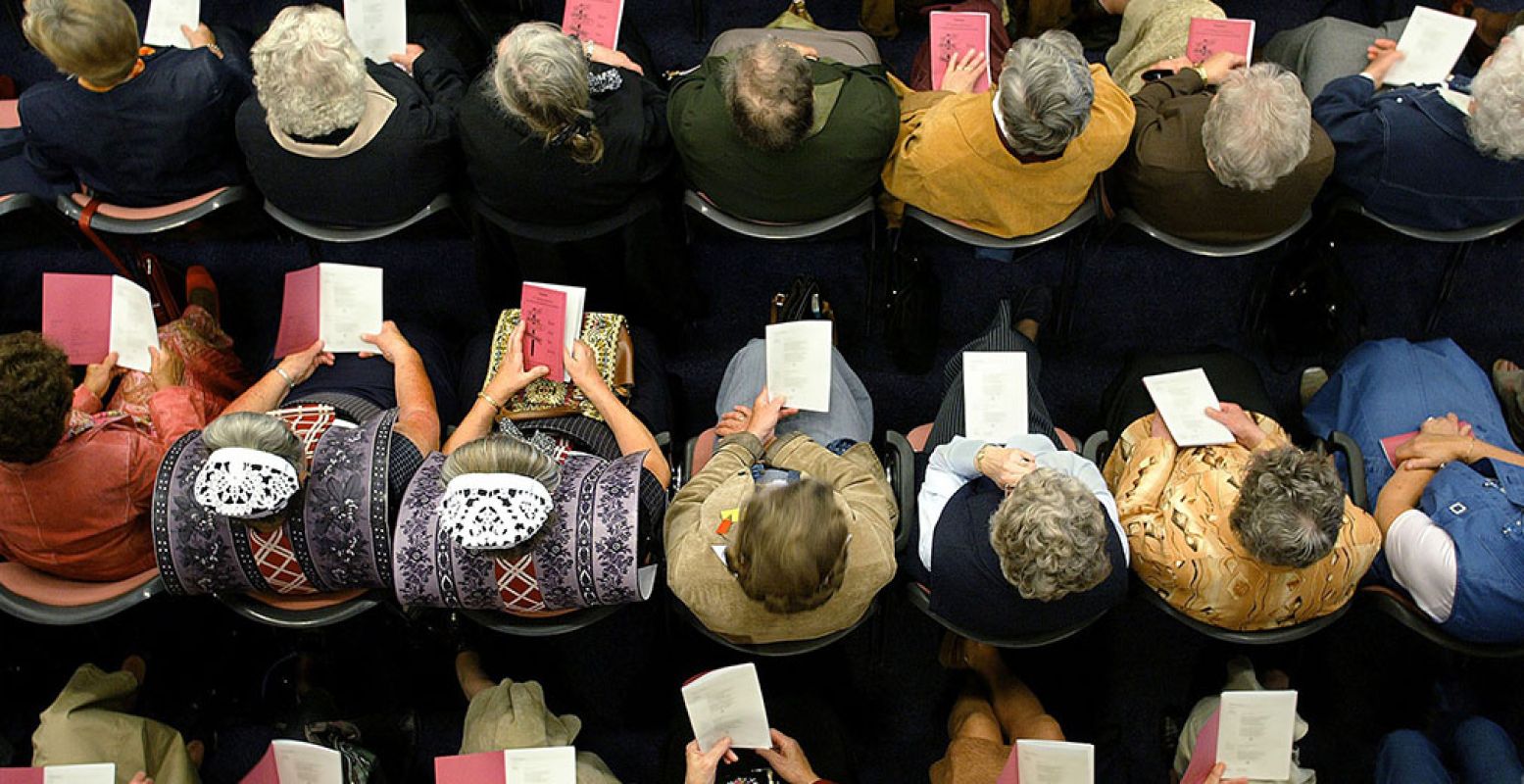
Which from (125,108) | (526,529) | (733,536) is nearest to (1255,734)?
(733,536)

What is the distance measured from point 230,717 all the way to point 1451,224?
160 inches

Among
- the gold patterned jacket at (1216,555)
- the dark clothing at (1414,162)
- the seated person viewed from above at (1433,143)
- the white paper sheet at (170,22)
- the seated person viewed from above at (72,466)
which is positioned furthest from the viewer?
the white paper sheet at (170,22)

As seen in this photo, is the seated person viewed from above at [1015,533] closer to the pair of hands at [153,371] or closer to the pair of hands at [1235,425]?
the pair of hands at [1235,425]

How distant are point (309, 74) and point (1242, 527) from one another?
258 centimetres

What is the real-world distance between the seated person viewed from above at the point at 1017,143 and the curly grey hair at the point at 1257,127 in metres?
0.23

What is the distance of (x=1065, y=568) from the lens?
2.33 m

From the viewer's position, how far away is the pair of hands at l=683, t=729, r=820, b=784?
2.62 m

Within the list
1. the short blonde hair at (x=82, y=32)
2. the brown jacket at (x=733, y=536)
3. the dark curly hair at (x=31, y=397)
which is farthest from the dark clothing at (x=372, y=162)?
the brown jacket at (x=733, y=536)

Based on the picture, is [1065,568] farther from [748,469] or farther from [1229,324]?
[1229,324]

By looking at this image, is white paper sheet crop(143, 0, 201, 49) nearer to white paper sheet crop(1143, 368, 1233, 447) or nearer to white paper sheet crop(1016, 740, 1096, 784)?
white paper sheet crop(1143, 368, 1233, 447)

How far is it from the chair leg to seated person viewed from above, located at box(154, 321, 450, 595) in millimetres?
3302

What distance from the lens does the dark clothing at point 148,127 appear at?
116 inches

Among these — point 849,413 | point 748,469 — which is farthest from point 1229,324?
point 748,469

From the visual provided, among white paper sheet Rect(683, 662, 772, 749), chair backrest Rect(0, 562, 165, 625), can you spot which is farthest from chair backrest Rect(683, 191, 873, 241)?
chair backrest Rect(0, 562, 165, 625)
